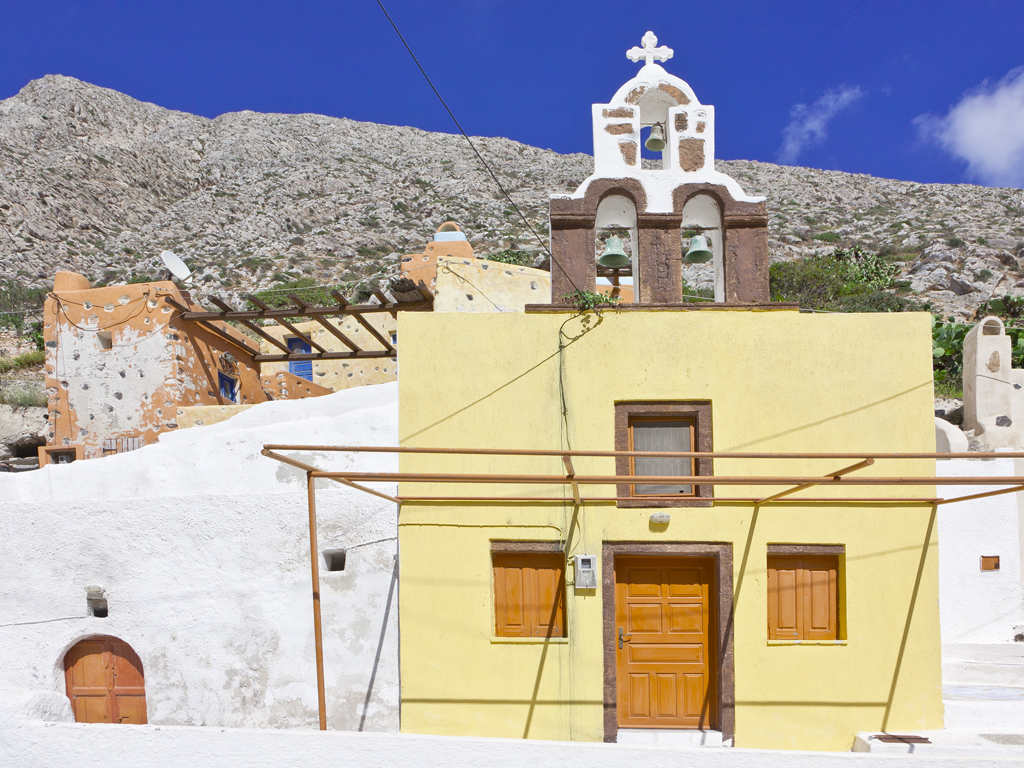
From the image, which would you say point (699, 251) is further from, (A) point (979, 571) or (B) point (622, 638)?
(A) point (979, 571)

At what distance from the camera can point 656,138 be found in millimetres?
10266

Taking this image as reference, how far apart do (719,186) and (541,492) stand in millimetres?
4541

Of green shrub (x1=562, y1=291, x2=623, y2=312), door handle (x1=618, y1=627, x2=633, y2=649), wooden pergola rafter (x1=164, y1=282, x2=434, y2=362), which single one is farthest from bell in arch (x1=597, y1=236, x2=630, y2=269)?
door handle (x1=618, y1=627, x2=633, y2=649)

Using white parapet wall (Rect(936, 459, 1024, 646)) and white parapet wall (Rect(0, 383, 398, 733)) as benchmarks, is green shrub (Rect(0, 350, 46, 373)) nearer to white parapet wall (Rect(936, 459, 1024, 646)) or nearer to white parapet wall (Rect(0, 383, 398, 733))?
white parapet wall (Rect(0, 383, 398, 733))

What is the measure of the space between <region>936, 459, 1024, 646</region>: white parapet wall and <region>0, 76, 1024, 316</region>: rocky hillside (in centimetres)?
2656

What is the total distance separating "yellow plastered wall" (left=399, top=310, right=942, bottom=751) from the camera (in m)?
8.45

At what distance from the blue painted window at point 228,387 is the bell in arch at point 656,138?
1078cm

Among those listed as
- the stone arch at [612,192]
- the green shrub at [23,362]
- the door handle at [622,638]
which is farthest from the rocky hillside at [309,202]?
the door handle at [622,638]

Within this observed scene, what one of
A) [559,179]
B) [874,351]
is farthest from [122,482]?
[559,179]

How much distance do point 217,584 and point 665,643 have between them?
5431 mm

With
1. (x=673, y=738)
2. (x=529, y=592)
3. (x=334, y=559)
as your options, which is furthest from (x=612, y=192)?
(x=673, y=738)

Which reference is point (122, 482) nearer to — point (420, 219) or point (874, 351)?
point (874, 351)

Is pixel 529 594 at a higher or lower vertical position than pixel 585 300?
lower

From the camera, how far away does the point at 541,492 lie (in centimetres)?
872
